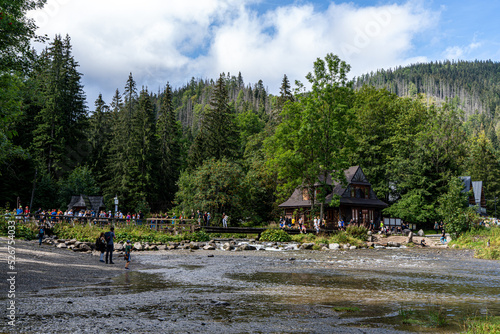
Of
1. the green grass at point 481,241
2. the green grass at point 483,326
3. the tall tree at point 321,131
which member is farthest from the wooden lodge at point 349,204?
the green grass at point 483,326

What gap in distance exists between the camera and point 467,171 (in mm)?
82062

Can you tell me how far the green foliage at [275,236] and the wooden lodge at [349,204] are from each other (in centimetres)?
1284

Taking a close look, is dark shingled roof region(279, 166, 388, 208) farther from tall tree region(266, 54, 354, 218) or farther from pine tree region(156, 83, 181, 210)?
pine tree region(156, 83, 181, 210)

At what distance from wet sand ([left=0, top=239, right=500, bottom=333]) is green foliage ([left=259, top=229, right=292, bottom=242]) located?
1998 centimetres

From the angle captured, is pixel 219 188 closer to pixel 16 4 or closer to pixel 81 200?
pixel 81 200

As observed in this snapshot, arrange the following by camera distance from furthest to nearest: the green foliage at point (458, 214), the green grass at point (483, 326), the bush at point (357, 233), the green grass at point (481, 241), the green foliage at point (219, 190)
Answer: the green foliage at point (219, 190)
the bush at point (357, 233)
the green foliage at point (458, 214)
the green grass at point (481, 241)
the green grass at point (483, 326)

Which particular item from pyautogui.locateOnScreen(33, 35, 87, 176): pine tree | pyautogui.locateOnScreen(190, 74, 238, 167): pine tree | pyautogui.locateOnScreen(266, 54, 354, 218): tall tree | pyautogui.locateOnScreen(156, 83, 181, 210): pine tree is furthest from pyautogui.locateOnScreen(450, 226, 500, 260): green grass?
pyautogui.locateOnScreen(33, 35, 87, 176): pine tree

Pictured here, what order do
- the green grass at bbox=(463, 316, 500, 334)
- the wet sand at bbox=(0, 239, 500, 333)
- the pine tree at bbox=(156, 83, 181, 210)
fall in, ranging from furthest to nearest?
the pine tree at bbox=(156, 83, 181, 210) < the wet sand at bbox=(0, 239, 500, 333) < the green grass at bbox=(463, 316, 500, 334)

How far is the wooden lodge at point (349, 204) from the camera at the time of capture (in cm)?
5175

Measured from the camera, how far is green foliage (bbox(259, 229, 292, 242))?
Result: 38594 mm

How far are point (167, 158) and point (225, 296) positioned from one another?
63058mm

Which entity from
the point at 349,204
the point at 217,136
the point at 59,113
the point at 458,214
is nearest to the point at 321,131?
the point at 349,204

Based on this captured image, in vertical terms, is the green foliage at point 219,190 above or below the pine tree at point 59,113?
below

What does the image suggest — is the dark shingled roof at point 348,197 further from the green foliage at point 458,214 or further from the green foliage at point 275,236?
the green foliage at point 458,214
